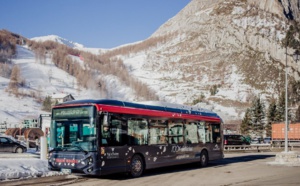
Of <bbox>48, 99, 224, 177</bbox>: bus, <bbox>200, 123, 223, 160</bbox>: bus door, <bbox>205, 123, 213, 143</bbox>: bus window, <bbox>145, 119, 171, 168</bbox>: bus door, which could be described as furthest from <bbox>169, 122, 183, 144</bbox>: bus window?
<bbox>205, 123, 213, 143</bbox>: bus window

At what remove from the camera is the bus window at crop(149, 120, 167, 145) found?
50.3ft

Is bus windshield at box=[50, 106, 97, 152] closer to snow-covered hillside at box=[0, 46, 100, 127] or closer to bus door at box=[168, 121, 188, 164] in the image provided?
bus door at box=[168, 121, 188, 164]

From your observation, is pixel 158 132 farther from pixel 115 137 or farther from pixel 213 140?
pixel 213 140

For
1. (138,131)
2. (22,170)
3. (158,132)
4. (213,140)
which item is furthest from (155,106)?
(22,170)

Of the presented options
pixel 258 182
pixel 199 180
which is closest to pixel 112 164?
pixel 199 180

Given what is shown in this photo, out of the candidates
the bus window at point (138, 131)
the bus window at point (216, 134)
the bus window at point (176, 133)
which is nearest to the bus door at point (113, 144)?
the bus window at point (138, 131)

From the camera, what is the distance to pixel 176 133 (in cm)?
1703

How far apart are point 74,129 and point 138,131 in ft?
9.27

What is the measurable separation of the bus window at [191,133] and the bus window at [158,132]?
6.38 feet

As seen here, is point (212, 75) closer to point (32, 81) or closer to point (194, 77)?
point (194, 77)

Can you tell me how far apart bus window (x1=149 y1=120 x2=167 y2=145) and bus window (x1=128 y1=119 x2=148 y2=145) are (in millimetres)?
361

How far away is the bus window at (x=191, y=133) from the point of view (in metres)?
17.8

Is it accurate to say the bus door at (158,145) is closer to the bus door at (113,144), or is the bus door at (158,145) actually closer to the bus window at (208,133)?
the bus door at (113,144)

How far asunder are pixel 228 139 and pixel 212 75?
506 feet
